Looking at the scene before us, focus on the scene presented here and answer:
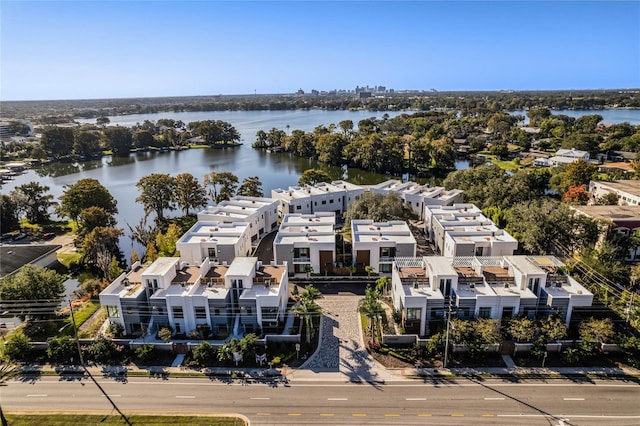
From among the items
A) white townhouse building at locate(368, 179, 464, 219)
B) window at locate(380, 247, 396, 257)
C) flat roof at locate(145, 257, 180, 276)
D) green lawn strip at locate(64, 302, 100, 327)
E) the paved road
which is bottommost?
the paved road

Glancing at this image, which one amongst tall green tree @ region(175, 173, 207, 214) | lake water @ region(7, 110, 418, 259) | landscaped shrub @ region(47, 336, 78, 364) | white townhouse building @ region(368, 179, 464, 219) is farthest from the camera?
lake water @ region(7, 110, 418, 259)

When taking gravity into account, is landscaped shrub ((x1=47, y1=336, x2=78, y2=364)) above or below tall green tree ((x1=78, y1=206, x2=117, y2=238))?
below

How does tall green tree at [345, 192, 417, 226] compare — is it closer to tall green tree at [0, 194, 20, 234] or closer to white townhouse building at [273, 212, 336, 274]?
white townhouse building at [273, 212, 336, 274]

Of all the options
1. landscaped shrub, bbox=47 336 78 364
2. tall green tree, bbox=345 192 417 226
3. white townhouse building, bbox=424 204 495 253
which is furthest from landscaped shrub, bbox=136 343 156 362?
white townhouse building, bbox=424 204 495 253

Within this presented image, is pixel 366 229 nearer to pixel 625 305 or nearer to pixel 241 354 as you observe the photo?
pixel 241 354

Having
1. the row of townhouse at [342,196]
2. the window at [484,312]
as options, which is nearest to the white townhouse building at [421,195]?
the row of townhouse at [342,196]

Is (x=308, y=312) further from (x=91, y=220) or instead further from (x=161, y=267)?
(x=91, y=220)

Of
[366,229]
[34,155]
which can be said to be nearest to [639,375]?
[366,229]

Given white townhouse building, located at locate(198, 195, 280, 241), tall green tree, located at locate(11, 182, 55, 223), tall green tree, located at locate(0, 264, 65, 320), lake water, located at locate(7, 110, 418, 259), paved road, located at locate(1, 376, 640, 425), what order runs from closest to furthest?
paved road, located at locate(1, 376, 640, 425)
tall green tree, located at locate(0, 264, 65, 320)
white townhouse building, located at locate(198, 195, 280, 241)
tall green tree, located at locate(11, 182, 55, 223)
lake water, located at locate(7, 110, 418, 259)
